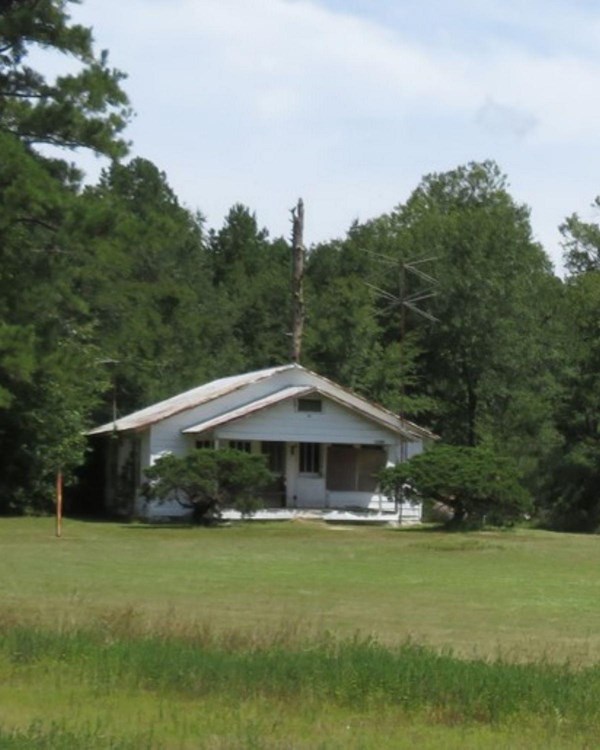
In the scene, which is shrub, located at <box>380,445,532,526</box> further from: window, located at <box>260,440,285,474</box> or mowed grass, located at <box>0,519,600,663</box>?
window, located at <box>260,440,285,474</box>

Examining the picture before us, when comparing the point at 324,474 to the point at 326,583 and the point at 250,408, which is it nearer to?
the point at 250,408

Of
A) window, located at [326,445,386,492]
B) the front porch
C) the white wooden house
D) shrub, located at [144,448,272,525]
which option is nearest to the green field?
shrub, located at [144,448,272,525]

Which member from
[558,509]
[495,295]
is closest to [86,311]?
[558,509]

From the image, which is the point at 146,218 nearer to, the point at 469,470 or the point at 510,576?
the point at 510,576

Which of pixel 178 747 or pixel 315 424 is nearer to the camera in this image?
pixel 178 747

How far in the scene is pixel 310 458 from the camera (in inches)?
2089

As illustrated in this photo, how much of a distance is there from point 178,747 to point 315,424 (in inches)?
1568

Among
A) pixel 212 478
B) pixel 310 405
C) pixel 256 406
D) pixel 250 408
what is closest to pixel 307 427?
pixel 310 405

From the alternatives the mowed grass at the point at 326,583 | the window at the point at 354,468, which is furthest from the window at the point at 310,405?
the mowed grass at the point at 326,583

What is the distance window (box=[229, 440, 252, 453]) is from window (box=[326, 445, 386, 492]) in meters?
3.10

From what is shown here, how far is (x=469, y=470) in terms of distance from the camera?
44312 millimetres

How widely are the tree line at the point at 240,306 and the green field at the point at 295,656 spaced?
4.90 m

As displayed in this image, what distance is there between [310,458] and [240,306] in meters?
23.5

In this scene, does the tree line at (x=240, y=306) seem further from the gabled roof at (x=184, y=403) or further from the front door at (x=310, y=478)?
the front door at (x=310, y=478)
